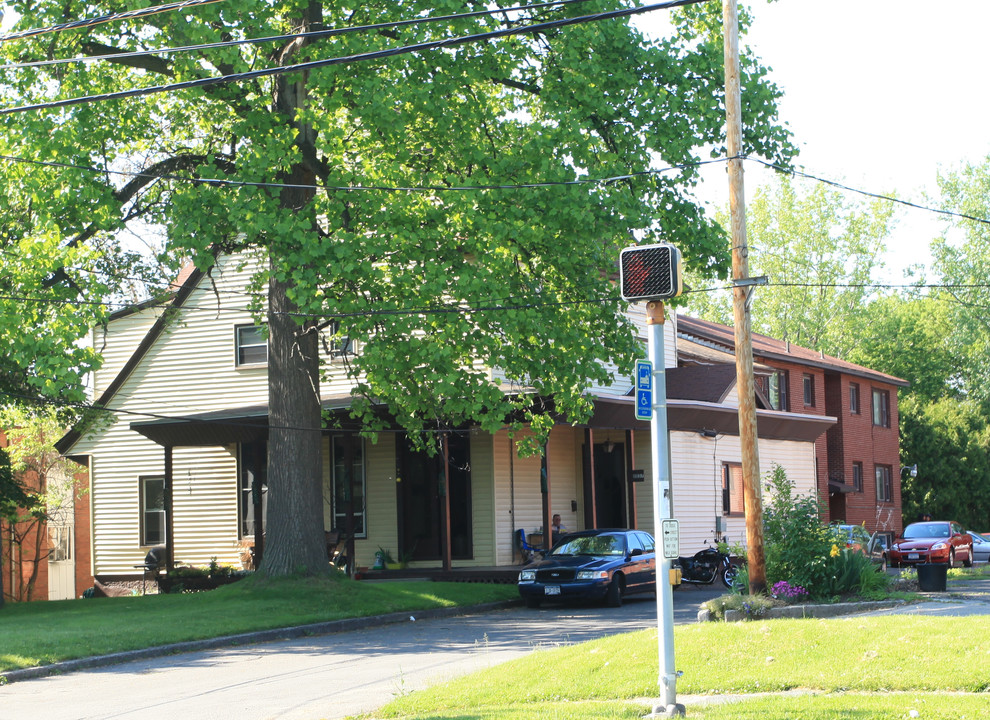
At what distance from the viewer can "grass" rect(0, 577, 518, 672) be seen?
16.7 meters

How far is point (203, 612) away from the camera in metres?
Result: 19.8

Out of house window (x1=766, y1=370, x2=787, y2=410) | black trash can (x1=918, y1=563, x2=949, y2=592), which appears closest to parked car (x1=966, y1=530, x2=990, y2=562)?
house window (x1=766, y1=370, x2=787, y2=410)

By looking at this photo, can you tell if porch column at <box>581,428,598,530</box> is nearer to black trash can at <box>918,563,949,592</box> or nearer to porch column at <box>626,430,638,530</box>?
porch column at <box>626,430,638,530</box>

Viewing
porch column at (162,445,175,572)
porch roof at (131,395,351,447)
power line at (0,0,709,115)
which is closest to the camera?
power line at (0,0,709,115)

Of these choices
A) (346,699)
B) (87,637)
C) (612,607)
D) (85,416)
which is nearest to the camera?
(346,699)

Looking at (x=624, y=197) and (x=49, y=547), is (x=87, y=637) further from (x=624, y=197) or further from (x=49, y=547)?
(x=49, y=547)

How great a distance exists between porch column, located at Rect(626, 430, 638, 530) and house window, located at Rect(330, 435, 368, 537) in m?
6.87

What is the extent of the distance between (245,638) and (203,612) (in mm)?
2022

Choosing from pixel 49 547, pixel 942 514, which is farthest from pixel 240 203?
pixel 942 514

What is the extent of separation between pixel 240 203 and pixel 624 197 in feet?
21.1

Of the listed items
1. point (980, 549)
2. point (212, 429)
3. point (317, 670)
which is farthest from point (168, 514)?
point (980, 549)

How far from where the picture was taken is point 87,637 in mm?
17266

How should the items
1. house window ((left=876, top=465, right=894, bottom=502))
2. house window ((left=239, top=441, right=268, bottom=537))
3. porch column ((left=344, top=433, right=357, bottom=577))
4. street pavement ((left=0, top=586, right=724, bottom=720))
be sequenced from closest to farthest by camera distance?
street pavement ((left=0, top=586, right=724, bottom=720)), porch column ((left=344, top=433, right=357, bottom=577)), house window ((left=239, top=441, right=268, bottom=537)), house window ((left=876, top=465, right=894, bottom=502))

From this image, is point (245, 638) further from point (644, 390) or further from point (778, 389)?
point (778, 389)
